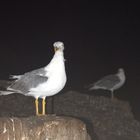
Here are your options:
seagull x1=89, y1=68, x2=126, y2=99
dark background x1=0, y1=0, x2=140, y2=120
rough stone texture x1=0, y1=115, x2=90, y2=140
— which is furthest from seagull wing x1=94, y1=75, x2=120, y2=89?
rough stone texture x1=0, y1=115, x2=90, y2=140

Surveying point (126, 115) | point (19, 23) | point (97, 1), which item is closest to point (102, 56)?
point (97, 1)

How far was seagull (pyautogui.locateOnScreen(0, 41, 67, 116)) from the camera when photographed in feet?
14.7

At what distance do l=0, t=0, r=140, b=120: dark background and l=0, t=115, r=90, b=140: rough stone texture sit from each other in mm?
5984

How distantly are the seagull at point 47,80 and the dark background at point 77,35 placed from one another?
5.86 m

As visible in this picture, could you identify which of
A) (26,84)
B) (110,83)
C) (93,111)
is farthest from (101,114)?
(26,84)

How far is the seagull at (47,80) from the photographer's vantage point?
4.48m

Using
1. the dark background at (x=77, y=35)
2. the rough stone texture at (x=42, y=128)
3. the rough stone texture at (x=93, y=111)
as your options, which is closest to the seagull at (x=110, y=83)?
the rough stone texture at (x=93, y=111)

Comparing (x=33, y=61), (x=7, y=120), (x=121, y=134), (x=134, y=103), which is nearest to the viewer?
(x=7, y=120)

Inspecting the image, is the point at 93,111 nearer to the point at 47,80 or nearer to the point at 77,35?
the point at 77,35

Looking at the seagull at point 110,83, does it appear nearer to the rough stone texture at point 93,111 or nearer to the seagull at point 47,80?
the rough stone texture at point 93,111

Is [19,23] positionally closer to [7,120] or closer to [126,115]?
[126,115]

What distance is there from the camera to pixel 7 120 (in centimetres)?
428

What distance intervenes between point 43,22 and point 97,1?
1.22 m

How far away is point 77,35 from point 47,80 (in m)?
6.46
